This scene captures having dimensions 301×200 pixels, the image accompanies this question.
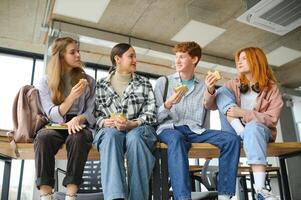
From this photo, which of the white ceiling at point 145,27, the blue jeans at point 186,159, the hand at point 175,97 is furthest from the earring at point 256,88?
the white ceiling at point 145,27

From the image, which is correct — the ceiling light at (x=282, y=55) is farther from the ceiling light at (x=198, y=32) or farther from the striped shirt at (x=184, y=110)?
the striped shirt at (x=184, y=110)

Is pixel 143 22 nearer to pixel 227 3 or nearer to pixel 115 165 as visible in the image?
pixel 227 3

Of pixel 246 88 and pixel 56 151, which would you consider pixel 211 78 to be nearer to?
pixel 246 88

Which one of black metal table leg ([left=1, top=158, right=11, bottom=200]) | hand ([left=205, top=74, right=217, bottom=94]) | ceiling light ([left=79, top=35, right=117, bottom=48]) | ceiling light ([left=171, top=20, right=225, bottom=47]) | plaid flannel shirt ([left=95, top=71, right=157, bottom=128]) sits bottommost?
black metal table leg ([left=1, top=158, right=11, bottom=200])

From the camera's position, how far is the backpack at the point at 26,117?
1908 millimetres

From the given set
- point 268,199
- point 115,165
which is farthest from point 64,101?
point 268,199

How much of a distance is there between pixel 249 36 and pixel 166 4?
6.28ft

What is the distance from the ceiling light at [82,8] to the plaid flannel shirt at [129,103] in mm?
2532

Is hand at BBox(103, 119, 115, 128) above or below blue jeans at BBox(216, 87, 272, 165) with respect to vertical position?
above

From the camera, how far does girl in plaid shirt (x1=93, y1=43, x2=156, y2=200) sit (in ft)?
5.41

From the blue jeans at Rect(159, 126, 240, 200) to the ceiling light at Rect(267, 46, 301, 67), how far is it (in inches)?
182

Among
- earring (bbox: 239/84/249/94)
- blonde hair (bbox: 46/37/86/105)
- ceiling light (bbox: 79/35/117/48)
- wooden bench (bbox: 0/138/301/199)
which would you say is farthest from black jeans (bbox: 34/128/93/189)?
ceiling light (bbox: 79/35/117/48)

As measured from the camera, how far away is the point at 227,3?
14.6 feet

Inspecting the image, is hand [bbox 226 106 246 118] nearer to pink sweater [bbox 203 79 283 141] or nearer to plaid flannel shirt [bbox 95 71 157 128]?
pink sweater [bbox 203 79 283 141]
